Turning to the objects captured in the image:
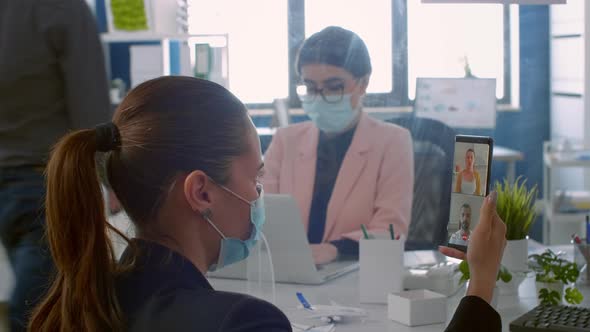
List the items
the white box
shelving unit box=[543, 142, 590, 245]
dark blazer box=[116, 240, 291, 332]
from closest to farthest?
1. dark blazer box=[116, 240, 291, 332]
2. the white box
3. shelving unit box=[543, 142, 590, 245]

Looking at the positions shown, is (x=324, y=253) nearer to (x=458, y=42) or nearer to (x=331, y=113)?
(x=331, y=113)

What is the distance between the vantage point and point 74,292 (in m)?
0.88

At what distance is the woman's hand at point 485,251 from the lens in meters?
1.03

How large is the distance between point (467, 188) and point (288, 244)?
1.55ft

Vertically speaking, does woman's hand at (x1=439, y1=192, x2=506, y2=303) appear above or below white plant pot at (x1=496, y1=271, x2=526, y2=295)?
Result: above

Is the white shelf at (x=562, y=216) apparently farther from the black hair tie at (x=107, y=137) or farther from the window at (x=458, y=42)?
the black hair tie at (x=107, y=137)

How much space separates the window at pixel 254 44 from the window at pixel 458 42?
36cm

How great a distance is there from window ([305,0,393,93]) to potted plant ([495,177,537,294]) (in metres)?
0.76

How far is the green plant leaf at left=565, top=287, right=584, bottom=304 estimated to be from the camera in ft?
4.48

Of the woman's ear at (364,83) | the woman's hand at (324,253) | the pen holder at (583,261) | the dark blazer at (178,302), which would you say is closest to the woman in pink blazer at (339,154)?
the woman's ear at (364,83)

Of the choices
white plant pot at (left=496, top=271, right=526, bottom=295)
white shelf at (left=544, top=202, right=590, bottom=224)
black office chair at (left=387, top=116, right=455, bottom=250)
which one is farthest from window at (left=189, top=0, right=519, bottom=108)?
white plant pot at (left=496, top=271, right=526, bottom=295)

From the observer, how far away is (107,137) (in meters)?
0.93

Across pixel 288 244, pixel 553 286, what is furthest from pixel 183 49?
pixel 553 286

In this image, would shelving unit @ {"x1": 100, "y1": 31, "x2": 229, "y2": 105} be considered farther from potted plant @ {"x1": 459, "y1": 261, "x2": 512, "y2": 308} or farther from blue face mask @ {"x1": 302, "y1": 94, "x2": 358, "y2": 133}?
potted plant @ {"x1": 459, "y1": 261, "x2": 512, "y2": 308}
